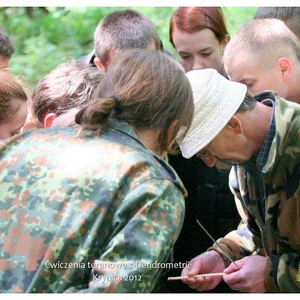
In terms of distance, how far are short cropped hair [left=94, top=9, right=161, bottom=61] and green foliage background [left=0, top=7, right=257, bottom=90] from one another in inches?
89.4

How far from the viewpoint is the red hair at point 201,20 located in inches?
141

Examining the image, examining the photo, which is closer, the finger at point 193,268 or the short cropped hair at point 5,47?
the finger at point 193,268

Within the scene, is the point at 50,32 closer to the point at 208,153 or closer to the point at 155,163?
the point at 208,153

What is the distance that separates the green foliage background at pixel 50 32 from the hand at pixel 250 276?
3.31m

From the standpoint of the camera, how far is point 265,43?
308 centimetres

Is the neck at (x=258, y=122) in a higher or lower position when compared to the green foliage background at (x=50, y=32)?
higher

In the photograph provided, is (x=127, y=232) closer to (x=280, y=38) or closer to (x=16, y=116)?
(x=16, y=116)

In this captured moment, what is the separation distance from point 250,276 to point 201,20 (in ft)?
4.44

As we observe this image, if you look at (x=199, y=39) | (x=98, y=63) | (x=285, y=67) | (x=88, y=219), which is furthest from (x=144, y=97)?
(x=199, y=39)

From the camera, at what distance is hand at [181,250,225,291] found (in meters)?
2.89

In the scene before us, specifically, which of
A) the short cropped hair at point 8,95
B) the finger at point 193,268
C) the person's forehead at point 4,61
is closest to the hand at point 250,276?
the finger at point 193,268

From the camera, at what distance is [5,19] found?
660 centimetres

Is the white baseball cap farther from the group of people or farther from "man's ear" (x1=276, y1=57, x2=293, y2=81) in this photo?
"man's ear" (x1=276, y1=57, x2=293, y2=81)

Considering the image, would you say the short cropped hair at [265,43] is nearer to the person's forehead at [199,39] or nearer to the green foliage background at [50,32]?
the person's forehead at [199,39]
